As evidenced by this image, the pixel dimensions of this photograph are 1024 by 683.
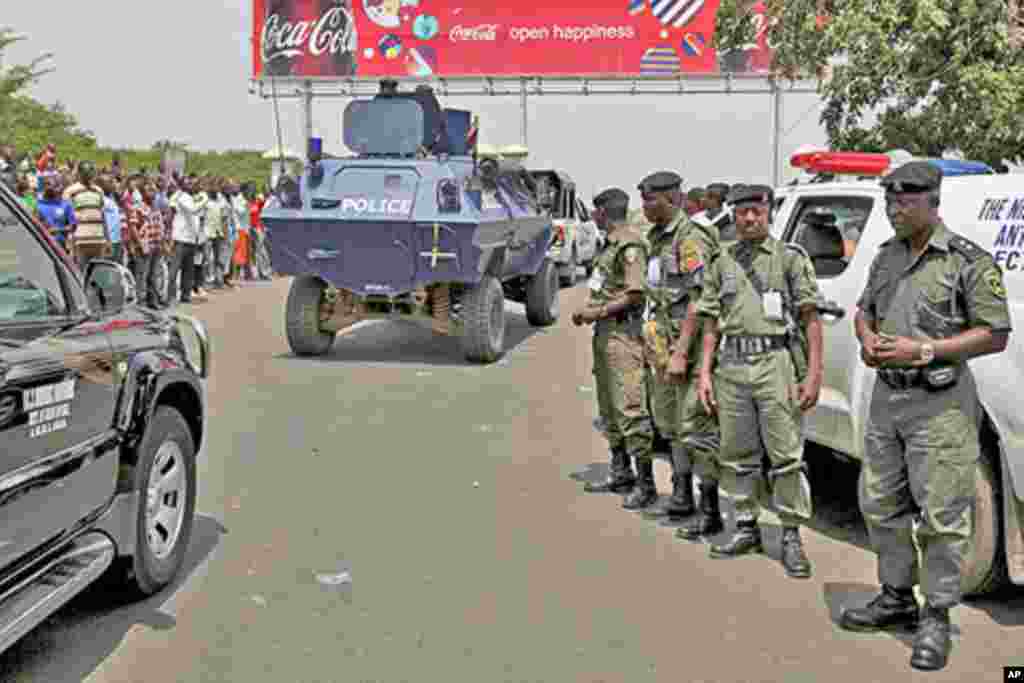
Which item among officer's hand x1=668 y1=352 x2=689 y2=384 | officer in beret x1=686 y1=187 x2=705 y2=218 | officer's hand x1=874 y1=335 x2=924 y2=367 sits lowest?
officer's hand x1=668 y1=352 x2=689 y2=384

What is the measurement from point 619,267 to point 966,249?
236 centimetres

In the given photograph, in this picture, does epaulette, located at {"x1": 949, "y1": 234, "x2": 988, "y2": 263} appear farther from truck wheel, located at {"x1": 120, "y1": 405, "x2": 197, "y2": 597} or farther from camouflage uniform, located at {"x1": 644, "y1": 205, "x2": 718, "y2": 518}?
truck wheel, located at {"x1": 120, "y1": 405, "x2": 197, "y2": 597}

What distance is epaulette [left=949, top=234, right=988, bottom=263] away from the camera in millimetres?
3908

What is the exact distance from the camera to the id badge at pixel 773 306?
16.1 ft

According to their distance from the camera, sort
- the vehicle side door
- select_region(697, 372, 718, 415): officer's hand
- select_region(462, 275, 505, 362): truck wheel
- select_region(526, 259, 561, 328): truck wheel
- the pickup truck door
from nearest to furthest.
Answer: the vehicle side door → select_region(697, 372, 718, 415): officer's hand → the pickup truck door → select_region(462, 275, 505, 362): truck wheel → select_region(526, 259, 561, 328): truck wheel

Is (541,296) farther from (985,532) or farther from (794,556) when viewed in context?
(985,532)

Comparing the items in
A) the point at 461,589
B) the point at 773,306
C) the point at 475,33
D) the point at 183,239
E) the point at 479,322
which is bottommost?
the point at 461,589

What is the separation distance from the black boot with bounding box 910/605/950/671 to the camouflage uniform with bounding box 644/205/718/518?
1467 millimetres

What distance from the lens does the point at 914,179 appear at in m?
3.94

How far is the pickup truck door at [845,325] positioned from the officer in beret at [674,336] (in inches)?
24.4

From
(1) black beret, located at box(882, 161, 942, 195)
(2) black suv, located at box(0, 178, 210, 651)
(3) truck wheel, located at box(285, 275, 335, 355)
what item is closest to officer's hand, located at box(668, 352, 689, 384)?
(1) black beret, located at box(882, 161, 942, 195)

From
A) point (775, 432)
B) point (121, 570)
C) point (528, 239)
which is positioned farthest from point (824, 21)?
point (121, 570)

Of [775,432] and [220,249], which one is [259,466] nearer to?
[775,432]

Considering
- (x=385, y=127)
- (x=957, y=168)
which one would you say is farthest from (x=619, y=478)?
(x=385, y=127)
